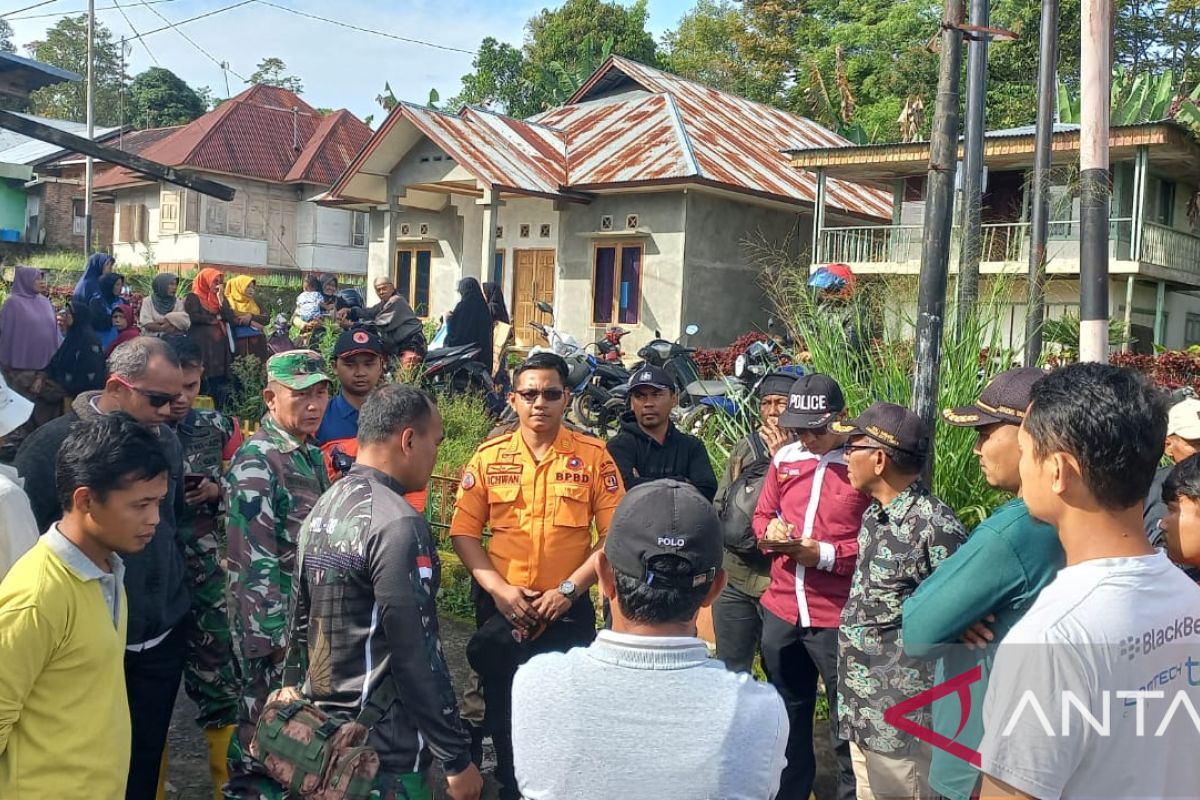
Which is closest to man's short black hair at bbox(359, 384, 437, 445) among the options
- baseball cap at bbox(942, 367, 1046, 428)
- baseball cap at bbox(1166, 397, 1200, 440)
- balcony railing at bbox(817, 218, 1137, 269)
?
baseball cap at bbox(942, 367, 1046, 428)

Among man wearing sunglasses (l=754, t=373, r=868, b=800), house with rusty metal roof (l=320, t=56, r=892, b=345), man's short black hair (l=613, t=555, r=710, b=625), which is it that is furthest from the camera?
house with rusty metal roof (l=320, t=56, r=892, b=345)

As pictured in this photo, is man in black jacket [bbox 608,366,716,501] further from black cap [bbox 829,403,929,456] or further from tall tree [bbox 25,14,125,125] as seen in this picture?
tall tree [bbox 25,14,125,125]

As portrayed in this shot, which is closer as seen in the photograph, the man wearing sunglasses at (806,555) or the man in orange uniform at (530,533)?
the man wearing sunglasses at (806,555)

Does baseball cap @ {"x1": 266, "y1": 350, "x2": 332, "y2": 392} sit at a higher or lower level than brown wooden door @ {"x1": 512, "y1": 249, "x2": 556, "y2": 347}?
lower

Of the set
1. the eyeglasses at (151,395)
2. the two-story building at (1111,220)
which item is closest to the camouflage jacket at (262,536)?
the eyeglasses at (151,395)

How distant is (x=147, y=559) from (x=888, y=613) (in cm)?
245

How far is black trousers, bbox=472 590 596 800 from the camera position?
13.0 ft

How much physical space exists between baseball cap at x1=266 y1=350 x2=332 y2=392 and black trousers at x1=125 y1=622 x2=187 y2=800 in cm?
98

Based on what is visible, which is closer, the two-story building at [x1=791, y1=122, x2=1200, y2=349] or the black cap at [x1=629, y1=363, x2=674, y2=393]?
the black cap at [x1=629, y1=363, x2=674, y2=393]

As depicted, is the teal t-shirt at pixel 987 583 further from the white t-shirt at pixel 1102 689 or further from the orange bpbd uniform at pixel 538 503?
the orange bpbd uniform at pixel 538 503

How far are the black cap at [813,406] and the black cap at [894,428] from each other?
579mm

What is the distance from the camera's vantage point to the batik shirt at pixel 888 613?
10.5 ft

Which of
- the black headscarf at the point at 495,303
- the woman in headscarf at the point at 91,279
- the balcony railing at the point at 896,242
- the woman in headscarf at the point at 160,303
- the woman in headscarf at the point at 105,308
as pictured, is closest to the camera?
the woman in headscarf at the point at 105,308

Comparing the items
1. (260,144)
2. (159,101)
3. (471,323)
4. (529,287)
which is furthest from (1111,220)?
(159,101)
